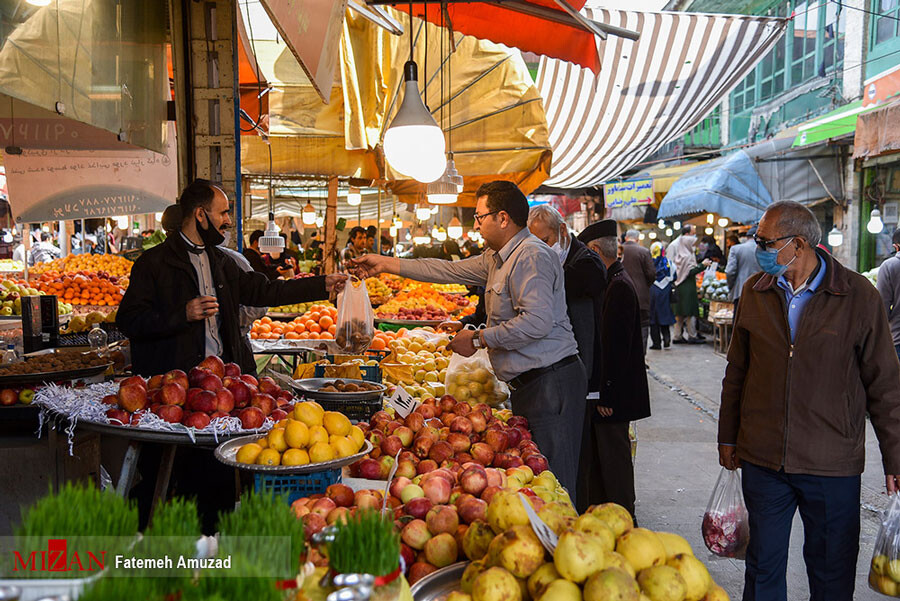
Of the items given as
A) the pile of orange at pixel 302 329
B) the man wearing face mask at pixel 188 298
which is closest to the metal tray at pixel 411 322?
the pile of orange at pixel 302 329

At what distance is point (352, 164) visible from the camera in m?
8.77

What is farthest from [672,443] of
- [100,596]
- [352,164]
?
[100,596]

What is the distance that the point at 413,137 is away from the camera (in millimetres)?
4203

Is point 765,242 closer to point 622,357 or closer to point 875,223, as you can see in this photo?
point 622,357

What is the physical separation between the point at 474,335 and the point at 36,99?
2.47m

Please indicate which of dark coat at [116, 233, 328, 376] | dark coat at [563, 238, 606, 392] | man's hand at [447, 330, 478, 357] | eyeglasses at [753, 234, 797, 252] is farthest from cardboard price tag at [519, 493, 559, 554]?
dark coat at [563, 238, 606, 392]

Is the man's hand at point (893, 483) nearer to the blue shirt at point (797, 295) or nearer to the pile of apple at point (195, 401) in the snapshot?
the blue shirt at point (797, 295)

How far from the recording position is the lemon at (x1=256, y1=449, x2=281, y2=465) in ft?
7.46

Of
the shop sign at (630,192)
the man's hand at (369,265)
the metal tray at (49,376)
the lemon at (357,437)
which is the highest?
the shop sign at (630,192)

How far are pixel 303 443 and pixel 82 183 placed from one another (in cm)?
559

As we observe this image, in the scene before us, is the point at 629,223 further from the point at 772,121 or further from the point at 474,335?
the point at 474,335

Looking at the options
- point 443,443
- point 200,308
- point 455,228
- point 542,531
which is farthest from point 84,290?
point 455,228

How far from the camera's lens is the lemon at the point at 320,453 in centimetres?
232

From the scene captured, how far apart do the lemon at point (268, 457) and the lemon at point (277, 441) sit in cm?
3
